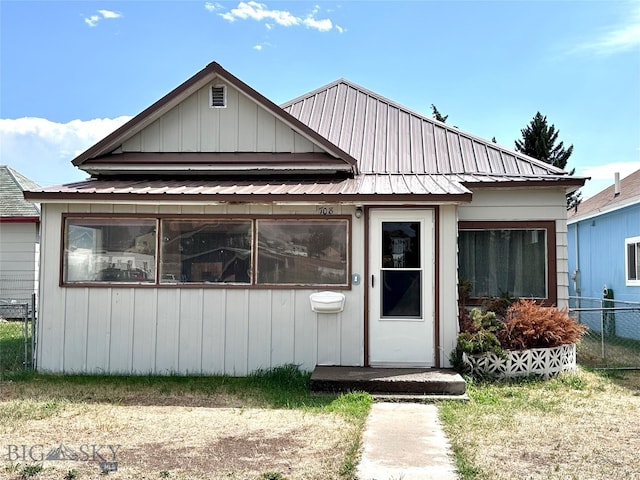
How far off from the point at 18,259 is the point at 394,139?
10503 mm

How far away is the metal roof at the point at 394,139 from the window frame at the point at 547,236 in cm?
88

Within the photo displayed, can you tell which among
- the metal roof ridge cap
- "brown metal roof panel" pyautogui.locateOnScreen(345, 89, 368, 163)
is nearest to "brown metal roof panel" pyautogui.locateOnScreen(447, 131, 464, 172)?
"brown metal roof panel" pyautogui.locateOnScreen(345, 89, 368, 163)

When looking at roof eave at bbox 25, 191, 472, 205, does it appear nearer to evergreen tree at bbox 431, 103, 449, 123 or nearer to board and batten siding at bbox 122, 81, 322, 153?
board and batten siding at bbox 122, 81, 322, 153

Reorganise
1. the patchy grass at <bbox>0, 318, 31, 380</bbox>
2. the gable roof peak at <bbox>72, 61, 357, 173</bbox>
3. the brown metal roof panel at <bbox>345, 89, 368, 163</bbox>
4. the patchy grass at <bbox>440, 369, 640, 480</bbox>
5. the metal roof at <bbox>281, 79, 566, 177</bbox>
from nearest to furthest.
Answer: the patchy grass at <bbox>440, 369, 640, 480</bbox>
the patchy grass at <bbox>0, 318, 31, 380</bbox>
the gable roof peak at <bbox>72, 61, 357, 173</bbox>
the metal roof at <bbox>281, 79, 566, 177</bbox>
the brown metal roof panel at <bbox>345, 89, 368, 163</bbox>

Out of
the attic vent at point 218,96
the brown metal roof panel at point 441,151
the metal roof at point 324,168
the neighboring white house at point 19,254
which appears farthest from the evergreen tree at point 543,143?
the neighboring white house at point 19,254

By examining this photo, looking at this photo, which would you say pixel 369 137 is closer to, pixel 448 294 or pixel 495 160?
pixel 495 160

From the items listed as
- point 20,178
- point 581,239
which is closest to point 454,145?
point 581,239

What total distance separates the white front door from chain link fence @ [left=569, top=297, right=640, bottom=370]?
292 cm

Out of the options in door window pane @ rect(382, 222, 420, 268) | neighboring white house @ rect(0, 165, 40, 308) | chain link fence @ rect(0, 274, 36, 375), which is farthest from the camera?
neighboring white house @ rect(0, 165, 40, 308)

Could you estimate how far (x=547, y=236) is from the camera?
9062 mm

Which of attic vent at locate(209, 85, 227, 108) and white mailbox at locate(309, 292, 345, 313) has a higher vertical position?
attic vent at locate(209, 85, 227, 108)

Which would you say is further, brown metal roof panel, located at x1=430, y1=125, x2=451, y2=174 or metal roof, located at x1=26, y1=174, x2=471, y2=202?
brown metal roof panel, located at x1=430, y1=125, x2=451, y2=174

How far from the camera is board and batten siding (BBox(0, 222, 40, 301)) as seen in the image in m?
14.9

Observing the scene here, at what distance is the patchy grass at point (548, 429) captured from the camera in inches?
179
